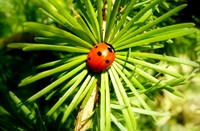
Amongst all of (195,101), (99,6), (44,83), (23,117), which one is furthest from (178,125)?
(99,6)

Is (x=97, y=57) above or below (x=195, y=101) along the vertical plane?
above

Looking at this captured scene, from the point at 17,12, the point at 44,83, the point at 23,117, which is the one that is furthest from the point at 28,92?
the point at 23,117

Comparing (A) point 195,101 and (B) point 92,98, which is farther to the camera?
(A) point 195,101

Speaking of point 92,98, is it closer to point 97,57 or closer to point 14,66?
point 97,57

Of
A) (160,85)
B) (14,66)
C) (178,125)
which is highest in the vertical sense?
(14,66)

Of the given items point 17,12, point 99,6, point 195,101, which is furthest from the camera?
point 195,101

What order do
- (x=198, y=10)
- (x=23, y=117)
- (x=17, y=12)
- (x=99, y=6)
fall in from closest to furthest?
(x=99, y=6) < (x=23, y=117) < (x=198, y=10) < (x=17, y=12)
